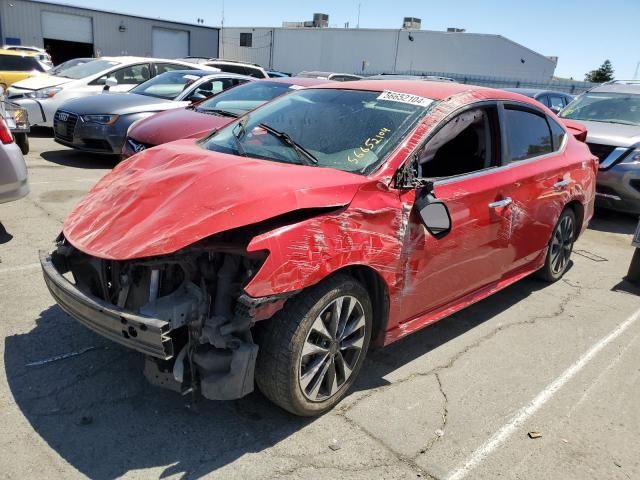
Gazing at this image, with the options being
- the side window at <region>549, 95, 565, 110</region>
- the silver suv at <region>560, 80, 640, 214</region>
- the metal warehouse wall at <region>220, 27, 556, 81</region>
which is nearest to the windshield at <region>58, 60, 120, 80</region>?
the silver suv at <region>560, 80, 640, 214</region>

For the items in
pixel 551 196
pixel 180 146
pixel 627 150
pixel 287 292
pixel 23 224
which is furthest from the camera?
pixel 627 150

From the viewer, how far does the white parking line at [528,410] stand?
2.73 metres

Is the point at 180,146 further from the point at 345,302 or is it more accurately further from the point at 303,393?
the point at 303,393

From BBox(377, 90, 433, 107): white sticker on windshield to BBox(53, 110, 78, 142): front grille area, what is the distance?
20.9 feet

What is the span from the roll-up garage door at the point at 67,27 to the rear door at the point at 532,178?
120 ft

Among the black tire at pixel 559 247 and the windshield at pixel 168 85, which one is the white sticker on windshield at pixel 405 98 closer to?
the black tire at pixel 559 247

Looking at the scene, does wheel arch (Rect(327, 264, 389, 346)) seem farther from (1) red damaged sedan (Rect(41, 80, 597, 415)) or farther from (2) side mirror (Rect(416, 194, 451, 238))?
(2) side mirror (Rect(416, 194, 451, 238))

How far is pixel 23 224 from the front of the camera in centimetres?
560

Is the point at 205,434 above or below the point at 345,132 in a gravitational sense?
below

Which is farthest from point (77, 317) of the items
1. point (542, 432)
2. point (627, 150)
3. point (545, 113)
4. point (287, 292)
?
point (627, 150)

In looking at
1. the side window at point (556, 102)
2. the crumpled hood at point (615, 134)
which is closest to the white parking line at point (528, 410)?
the crumpled hood at point (615, 134)

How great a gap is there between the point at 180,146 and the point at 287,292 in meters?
1.70

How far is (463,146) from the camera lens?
12.2 feet

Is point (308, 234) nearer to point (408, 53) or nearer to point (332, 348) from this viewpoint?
point (332, 348)
